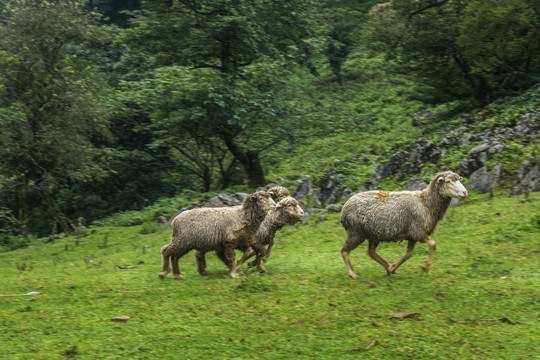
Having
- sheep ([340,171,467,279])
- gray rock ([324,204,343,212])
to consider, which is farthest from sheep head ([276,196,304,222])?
gray rock ([324,204,343,212])

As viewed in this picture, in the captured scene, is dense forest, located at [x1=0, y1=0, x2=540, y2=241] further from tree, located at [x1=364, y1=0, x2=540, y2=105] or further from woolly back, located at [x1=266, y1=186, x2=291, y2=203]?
woolly back, located at [x1=266, y1=186, x2=291, y2=203]

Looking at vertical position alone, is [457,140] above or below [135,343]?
above

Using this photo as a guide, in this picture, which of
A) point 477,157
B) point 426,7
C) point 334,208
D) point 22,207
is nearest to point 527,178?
point 477,157

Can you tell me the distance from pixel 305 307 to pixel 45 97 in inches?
626

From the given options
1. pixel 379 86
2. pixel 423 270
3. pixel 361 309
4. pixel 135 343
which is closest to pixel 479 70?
pixel 379 86

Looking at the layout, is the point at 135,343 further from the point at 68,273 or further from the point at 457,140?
the point at 457,140

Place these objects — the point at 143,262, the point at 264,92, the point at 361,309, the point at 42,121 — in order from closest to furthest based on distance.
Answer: the point at 361,309 → the point at 143,262 → the point at 42,121 → the point at 264,92

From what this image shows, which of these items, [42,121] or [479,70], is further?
[479,70]

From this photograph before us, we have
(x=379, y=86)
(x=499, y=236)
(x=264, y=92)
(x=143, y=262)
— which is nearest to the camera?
(x=499, y=236)

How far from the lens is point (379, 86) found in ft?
126

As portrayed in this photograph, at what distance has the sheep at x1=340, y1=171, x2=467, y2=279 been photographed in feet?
33.0

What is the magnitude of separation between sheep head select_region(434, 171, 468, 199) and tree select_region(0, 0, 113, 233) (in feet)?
48.6

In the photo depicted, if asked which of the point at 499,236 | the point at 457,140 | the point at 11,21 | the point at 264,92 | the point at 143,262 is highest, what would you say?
the point at 11,21

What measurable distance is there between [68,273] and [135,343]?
642 centimetres
